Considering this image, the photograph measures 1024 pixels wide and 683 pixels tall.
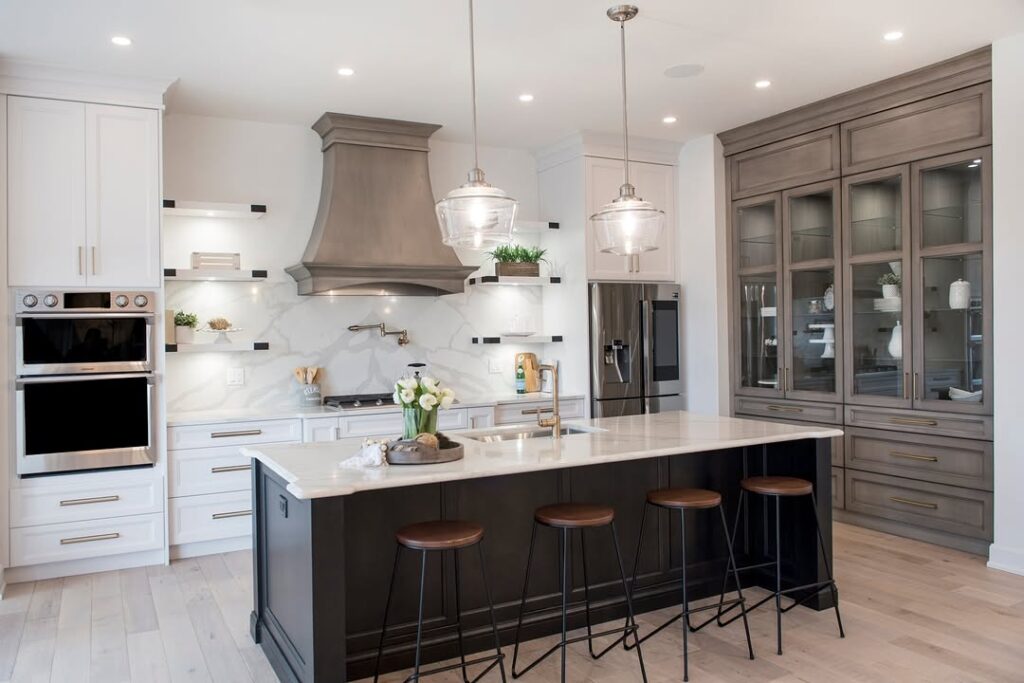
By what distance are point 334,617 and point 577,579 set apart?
4.05 ft

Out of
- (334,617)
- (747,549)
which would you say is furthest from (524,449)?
(747,549)

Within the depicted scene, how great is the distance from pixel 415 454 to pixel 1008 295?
325 centimetres

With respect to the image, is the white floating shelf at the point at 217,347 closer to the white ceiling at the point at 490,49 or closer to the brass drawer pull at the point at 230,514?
the brass drawer pull at the point at 230,514

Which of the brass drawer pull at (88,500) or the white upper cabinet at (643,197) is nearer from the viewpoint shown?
the brass drawer pull at (88,500)

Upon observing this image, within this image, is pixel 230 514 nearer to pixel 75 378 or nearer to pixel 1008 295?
pixel 75 378

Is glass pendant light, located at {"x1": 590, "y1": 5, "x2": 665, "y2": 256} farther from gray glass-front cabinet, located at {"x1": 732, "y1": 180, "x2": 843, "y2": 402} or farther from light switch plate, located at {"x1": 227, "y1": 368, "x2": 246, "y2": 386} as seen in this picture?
light switch plate, located at {"x1": 227, "y1": 368, "x2": 246, "y2": 386}

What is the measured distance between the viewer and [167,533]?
4.44 meters

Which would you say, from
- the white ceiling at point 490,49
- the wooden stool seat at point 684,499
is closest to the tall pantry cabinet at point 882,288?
the white ceiling at point 490,49

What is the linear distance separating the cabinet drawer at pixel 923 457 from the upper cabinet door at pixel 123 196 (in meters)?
4.40

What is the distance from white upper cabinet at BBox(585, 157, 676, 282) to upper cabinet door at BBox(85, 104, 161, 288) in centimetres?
291

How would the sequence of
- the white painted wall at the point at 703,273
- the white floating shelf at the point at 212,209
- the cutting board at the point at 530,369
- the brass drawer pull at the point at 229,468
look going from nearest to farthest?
the brass drawer pull at the point at 229,468 → the white floating shelf at the point at 212,209 → the white painted wall at the point at 703,273 → the cutting board at the point at 530,369

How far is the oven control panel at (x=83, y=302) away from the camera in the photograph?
4.12 metres

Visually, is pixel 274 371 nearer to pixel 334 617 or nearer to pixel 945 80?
pixel 334 617

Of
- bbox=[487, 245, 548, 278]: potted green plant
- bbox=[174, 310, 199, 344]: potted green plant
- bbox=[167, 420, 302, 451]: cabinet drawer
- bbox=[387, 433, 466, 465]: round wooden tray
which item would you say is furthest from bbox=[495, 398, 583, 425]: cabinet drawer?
bbox=[387, 433, 466, 465]: round wooden tray
